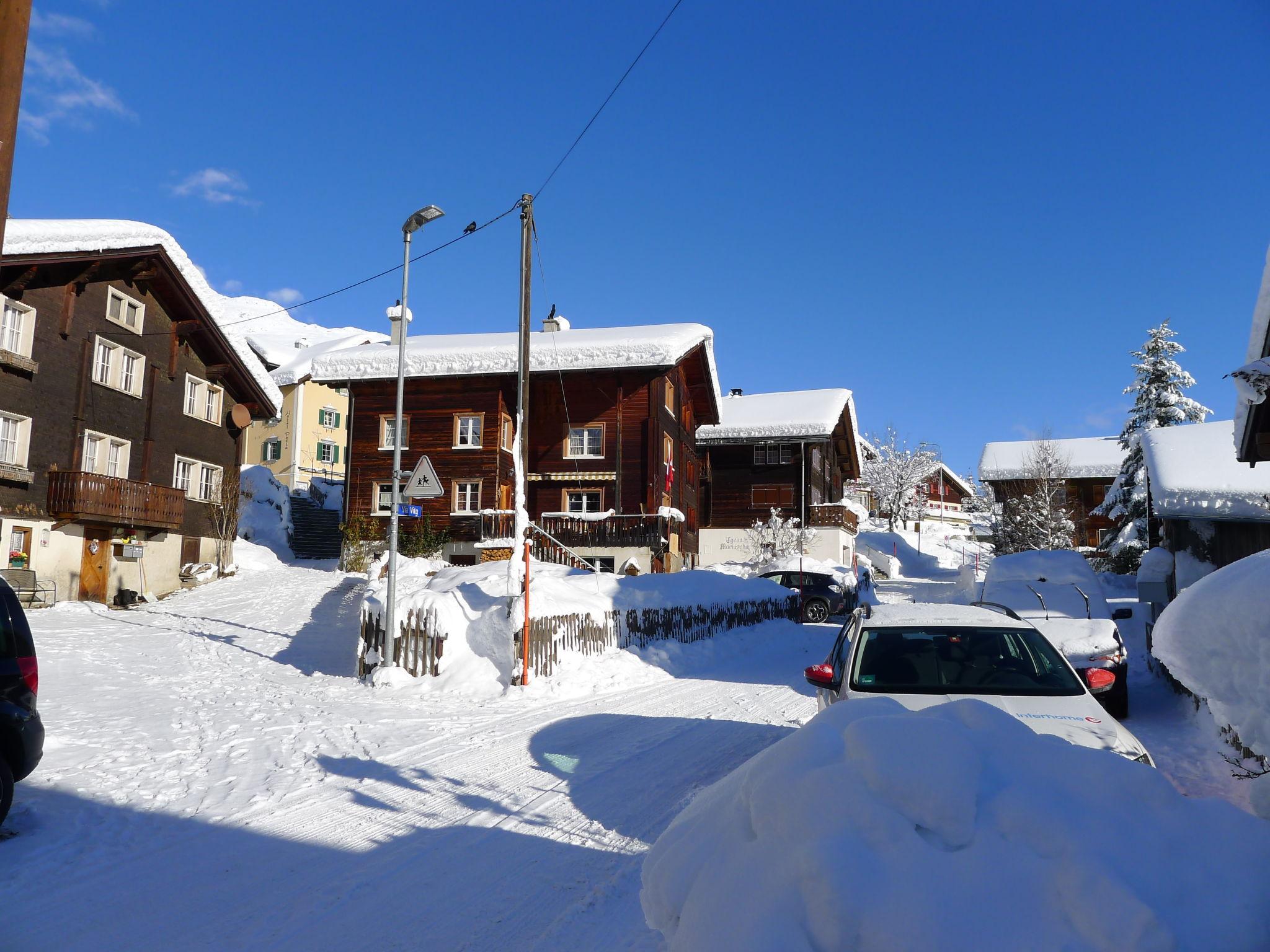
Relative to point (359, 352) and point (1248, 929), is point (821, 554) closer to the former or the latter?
point (359, 352)

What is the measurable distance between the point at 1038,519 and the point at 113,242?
123 ft

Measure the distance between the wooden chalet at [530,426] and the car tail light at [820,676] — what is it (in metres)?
24.5

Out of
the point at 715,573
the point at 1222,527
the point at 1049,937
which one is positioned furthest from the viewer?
the point at 715,573

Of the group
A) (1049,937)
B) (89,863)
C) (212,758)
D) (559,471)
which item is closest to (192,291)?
(559,471)

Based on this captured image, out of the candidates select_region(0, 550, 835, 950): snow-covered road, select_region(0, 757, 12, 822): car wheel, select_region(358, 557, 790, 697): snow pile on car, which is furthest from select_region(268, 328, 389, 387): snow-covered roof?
select_region(0, 757, 12, 822): car wheel

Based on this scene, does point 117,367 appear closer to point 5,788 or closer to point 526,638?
point 526,638

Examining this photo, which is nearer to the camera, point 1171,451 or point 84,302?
point 1171,451

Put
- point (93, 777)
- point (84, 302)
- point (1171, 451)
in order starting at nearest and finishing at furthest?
point (93, 777), point (1171, 451), point (84, 302)

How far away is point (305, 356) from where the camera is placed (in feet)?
173

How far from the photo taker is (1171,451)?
1748 cm

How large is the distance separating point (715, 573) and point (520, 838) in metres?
16.8

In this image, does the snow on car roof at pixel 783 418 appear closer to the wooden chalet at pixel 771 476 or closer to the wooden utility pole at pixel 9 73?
the wooden chalet at pixel 771 476

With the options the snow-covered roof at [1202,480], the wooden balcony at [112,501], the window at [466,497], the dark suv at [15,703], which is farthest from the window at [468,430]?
the dark suv at [15,703]

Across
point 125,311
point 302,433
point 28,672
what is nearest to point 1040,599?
point 28,672
